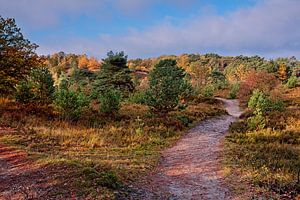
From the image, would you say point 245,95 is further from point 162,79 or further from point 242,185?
point 242,185

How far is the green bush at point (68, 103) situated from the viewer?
16.4 m

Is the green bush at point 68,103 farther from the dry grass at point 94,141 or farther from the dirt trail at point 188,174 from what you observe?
the dirt trail at point 188,174

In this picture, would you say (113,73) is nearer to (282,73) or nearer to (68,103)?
(68,103)

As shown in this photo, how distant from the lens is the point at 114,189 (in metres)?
7.20

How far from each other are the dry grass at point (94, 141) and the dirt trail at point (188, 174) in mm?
561

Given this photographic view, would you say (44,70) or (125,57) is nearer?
(44,70)

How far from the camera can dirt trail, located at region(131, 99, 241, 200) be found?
24.5 feet

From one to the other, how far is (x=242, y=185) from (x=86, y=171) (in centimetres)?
415

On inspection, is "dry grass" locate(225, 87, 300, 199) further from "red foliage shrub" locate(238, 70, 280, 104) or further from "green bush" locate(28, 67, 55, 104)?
"red foliage shrub" locate(238, 70, 280, 104)

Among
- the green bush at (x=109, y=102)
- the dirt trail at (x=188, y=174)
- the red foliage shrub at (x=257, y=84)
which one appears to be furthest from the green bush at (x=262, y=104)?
the red foliage shrub at (x=257, y=84)

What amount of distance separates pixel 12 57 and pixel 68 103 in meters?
4.48

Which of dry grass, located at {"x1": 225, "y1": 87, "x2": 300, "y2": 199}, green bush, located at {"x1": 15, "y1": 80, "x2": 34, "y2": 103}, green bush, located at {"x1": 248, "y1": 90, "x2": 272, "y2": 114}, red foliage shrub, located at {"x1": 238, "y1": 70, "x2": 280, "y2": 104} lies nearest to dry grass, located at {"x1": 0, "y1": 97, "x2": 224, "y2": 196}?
green bush, located at {"x1": 15, "y1": 80, "x2": 34, "y2": 103}

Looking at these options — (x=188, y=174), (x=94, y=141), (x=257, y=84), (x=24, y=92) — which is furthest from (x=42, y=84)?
(x=257, y=84)

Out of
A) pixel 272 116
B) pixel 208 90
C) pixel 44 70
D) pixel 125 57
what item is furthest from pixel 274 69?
pixel 44 70
